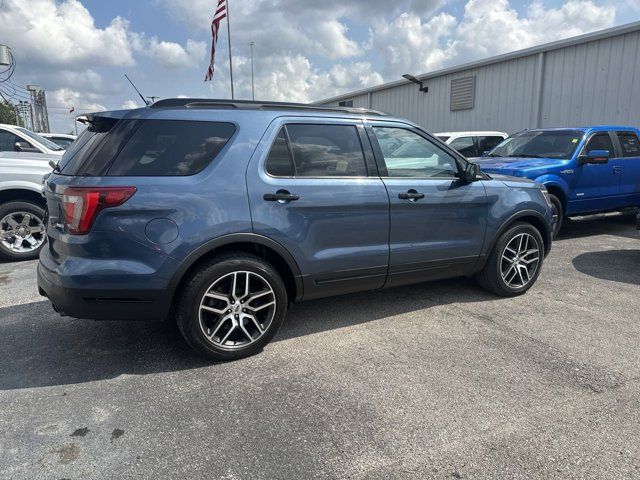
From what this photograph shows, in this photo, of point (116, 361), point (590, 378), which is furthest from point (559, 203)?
point (116, 361)

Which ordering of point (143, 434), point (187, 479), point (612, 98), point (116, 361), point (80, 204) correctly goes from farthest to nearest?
point (612, 98) → point (116, 361) → point (80, 204) → point (143, 434) → point (187, 479)

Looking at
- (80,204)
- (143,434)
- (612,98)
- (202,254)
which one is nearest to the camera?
(143,434)

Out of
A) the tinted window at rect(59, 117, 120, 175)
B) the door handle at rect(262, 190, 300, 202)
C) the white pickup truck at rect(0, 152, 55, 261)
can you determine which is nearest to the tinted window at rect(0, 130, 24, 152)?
the white pickup truck at rect(0, 152, 55, 261)

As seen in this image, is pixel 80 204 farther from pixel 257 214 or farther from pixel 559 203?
pixel 559 203

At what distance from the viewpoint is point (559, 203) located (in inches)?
291

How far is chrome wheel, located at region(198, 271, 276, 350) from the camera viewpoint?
10.9 ft

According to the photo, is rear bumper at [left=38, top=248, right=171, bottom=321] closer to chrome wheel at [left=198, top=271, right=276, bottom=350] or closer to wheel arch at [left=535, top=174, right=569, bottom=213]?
chrome wheel at [left=198, top=271, right=276, bottom=350]

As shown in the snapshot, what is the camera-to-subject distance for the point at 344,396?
296 centimetres

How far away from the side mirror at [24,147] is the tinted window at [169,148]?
505 centimetres

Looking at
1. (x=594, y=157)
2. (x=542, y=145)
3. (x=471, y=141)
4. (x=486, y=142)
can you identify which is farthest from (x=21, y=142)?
(x=486, y=142)

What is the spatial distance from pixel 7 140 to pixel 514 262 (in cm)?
753

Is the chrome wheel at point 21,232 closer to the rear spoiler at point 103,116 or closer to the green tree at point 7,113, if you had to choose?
the rear spoiler at point 103,116

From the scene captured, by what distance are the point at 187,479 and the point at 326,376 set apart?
3.97 feet

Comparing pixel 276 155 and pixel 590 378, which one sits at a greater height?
pixel 276 155
